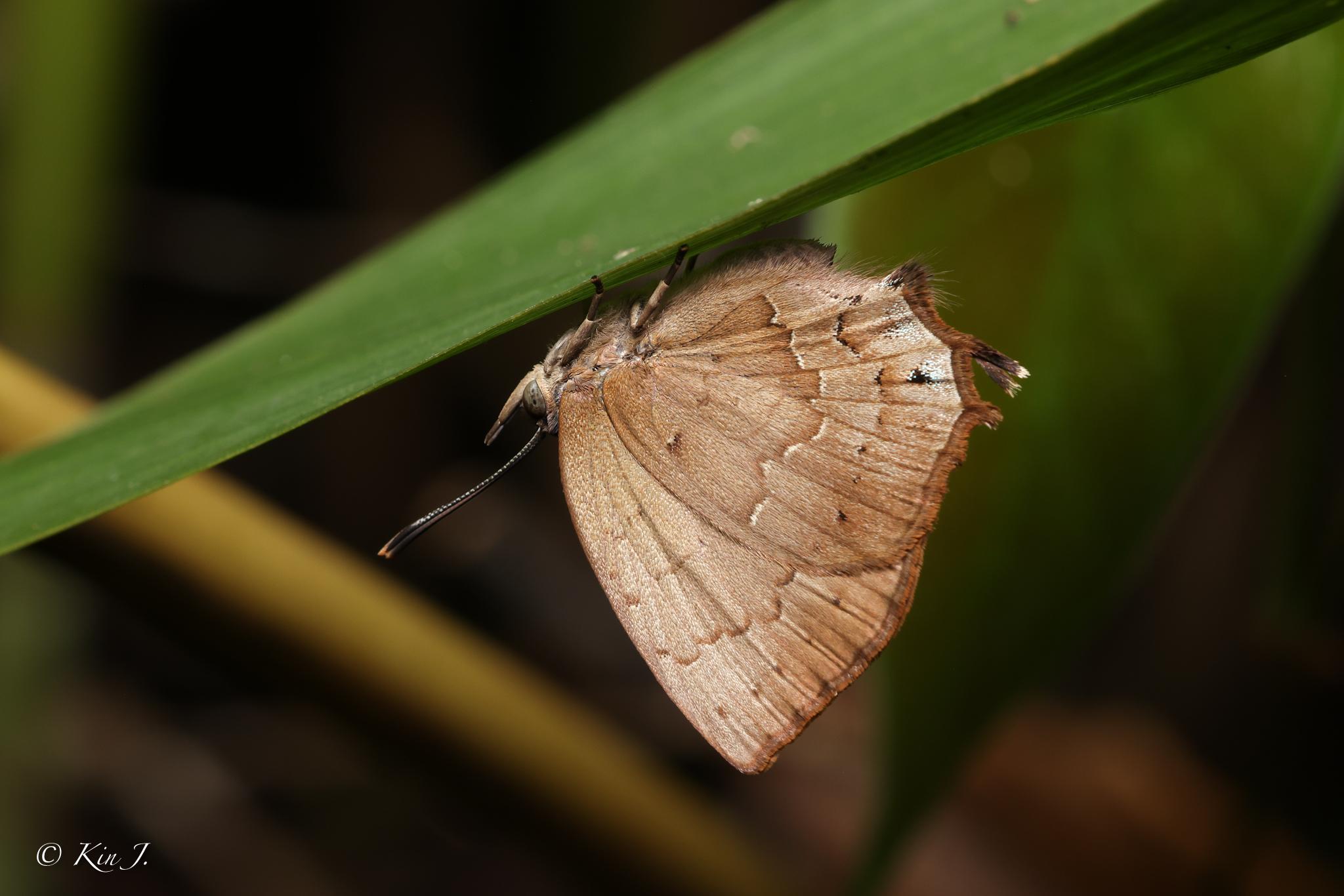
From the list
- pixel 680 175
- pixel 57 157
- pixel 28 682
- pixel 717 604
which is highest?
pixel 57 157

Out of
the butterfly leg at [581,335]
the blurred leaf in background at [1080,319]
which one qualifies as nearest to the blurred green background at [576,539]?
the blurred leaf in background at [1080,319]

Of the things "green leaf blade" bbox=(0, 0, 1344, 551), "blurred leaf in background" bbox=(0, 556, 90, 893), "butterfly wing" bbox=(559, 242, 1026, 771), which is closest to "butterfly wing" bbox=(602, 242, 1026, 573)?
"butterfly wing" bbox=(559, 242, 1026, 771)

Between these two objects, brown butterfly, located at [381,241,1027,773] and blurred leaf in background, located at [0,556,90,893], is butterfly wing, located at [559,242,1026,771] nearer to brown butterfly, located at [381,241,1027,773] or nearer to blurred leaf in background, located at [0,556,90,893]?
brown butterfly, located at [381,241,1027,773]

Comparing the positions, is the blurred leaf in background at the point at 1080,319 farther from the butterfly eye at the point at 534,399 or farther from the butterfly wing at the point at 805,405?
the butterfly eye at the point at 534,399

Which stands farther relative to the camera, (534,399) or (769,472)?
(534,399)

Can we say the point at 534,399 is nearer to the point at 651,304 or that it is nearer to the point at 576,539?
the point at 651,304

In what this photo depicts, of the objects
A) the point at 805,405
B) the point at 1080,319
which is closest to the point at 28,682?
the point at 805,405

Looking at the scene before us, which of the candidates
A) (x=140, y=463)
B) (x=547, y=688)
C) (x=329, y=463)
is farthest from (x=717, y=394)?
(x=329, y=463)
